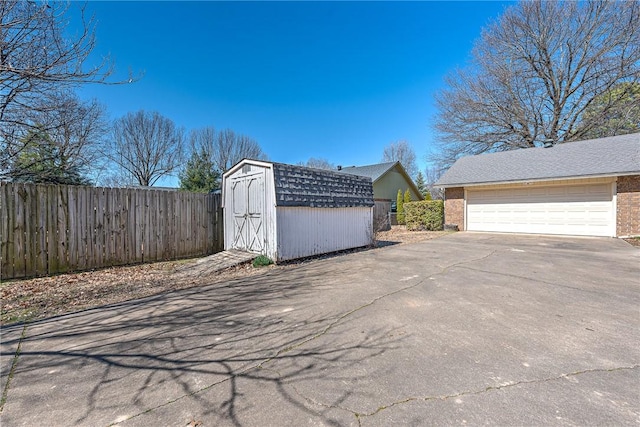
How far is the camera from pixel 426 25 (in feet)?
37.2

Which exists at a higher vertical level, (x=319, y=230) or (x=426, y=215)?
(x=426, y=215)

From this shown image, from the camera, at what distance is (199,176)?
2303 cm

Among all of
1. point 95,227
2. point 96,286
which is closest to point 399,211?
point 95,227

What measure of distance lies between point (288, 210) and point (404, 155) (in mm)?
33262

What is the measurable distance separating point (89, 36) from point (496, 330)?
6.65m

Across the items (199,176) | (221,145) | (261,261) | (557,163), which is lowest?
(261,261)

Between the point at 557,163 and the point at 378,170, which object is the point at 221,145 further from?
the point at 557,163

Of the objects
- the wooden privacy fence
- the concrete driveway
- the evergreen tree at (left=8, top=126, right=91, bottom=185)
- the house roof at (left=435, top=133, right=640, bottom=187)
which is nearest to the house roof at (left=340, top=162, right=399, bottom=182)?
the house roof at (left=435, top=133, right=640, bottom=187)

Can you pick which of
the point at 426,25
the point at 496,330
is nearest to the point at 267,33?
the point at 426,25

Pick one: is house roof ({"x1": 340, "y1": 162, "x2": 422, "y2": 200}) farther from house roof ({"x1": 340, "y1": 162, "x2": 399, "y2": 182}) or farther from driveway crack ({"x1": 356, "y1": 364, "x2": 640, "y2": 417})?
driveway crack ({"x1": 356, "y1": 364, "x2": 640, "y2": 417})

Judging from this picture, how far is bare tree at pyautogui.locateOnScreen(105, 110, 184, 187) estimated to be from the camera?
2489cm

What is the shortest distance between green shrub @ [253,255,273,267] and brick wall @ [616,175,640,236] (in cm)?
1381

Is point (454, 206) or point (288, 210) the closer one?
point (288, 210)

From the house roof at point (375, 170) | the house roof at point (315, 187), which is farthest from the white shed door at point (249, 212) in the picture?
the house roof at point (375, 170)
